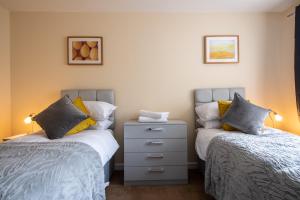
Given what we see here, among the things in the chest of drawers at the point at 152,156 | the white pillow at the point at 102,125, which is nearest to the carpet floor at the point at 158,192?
the chest of drawers at the point at 152,156

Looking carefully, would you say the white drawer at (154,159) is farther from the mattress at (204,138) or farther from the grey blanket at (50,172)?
the grey blanket at (50,172)

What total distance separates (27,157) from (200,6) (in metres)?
2.72

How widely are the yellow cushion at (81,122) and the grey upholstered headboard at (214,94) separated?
4.68 feet

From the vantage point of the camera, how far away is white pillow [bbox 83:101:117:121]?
2.97m

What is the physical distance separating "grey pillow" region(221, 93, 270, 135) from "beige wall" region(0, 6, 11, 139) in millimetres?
2805

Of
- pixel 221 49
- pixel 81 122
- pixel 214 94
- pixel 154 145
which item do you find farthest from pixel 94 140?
pixel 221 49

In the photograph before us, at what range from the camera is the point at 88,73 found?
11.1ft

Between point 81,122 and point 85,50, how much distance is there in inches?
44.4

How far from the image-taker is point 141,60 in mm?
3410

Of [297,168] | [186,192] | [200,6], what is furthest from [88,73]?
[297,168]

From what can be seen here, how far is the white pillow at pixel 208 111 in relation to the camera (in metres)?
3.00

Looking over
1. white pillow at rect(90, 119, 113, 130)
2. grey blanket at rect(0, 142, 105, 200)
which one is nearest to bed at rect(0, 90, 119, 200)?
grey blanket at rect(0, 142, 105, 200)

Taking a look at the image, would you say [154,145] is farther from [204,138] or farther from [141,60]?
[141,60]

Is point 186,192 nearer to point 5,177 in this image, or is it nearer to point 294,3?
point 5,177
